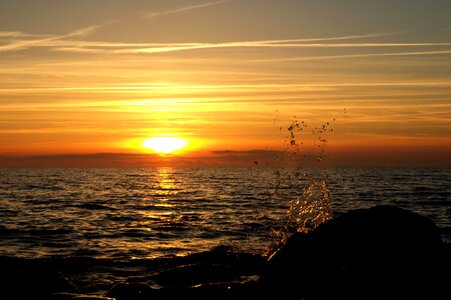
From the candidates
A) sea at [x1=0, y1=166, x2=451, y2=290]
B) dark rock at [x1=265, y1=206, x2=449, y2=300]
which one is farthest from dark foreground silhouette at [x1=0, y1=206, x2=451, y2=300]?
sea at [x1=0, y1=166, x2=451, y2=290]

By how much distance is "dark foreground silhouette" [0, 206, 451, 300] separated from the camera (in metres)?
9.59

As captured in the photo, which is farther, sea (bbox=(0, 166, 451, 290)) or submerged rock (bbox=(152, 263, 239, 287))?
sea (bbox=(0, 166, 451, 290))

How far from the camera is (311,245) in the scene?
1268 centimetres

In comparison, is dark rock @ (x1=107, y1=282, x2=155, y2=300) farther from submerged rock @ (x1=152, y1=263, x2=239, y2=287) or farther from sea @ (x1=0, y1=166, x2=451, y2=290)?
sea @ (x1=0, y1=166, x2=451, y2=290)

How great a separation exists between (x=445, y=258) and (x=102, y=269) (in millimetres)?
11931

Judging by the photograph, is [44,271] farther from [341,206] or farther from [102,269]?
[341,206]

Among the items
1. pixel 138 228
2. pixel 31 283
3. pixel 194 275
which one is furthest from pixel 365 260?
pixel 138 228

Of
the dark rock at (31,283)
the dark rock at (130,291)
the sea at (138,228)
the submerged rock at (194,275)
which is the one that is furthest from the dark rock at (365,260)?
the dark rock at (31,283)

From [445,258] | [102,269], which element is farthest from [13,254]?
[445,258]

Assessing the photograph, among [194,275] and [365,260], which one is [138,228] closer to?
[194,275]

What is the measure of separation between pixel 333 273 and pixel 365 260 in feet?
5.40

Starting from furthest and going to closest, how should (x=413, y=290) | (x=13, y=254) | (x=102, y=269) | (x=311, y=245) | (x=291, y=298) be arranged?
A: (x=13, y=254), (x=102, y=269), (x=311, y=245), (x=291, y=298), (x=413, y=290)

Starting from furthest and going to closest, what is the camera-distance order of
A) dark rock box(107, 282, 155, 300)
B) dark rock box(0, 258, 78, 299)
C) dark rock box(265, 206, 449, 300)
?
1. dark rock box(0, 258, 78, 299)
2. dark rock box(107, 282, 155, 300)
3. dark rock box(265, 206, 449, 300)

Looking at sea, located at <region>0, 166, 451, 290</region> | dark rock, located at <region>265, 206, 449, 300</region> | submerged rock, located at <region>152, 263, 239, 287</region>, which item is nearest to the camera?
dark rock, located at <region>265, 206, 449, 300</region>
